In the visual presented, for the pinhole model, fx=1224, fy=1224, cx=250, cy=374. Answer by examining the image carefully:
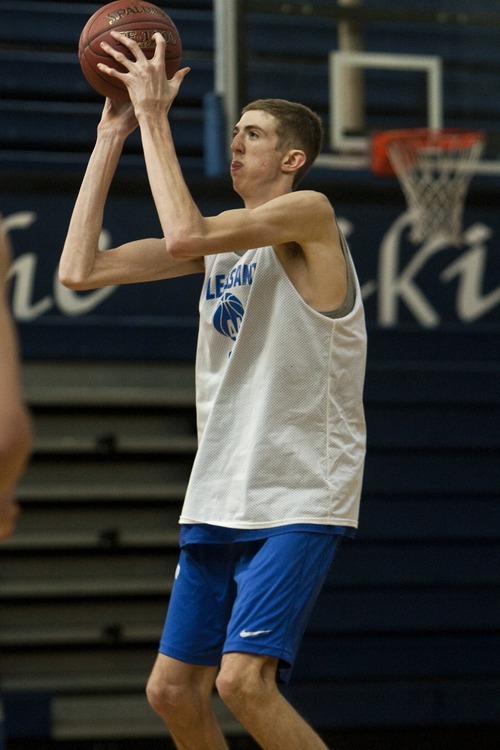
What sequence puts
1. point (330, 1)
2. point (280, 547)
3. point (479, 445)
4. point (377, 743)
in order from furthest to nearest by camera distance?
point (330, 1) → point (479, 445) → point (377, 743) → point (280, 547)

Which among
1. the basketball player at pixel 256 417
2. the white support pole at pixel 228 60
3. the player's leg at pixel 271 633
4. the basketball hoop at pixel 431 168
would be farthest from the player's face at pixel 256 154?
the basketball hoop at pixel 431 168

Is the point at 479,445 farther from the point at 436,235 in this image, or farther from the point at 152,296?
the point at 152,296

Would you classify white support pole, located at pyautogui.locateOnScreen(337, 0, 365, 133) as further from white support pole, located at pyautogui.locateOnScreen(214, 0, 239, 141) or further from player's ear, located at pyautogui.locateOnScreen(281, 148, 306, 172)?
player's ear, located at pyautogui.locateOnScreen(281, 148, 306, 172)

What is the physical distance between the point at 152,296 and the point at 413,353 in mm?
1623

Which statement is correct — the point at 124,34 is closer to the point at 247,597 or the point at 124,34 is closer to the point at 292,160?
the point at 292,160

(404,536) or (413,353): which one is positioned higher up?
(413,353)

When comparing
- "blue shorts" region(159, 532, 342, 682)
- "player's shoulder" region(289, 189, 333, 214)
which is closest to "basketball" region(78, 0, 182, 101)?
"player's shoulder" region(289, 189, 333, 214)

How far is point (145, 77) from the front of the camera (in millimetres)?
3822

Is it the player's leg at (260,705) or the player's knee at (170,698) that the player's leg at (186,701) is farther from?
the player's leg at (260,705)

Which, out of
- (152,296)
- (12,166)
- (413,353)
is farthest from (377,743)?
(12,166)

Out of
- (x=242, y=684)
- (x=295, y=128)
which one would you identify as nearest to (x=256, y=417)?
(x=242, y=684)

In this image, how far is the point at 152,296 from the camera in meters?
7.39

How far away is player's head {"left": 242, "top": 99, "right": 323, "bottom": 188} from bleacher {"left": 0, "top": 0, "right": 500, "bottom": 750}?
3275 millimetres

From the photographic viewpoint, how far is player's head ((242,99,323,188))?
400cm
